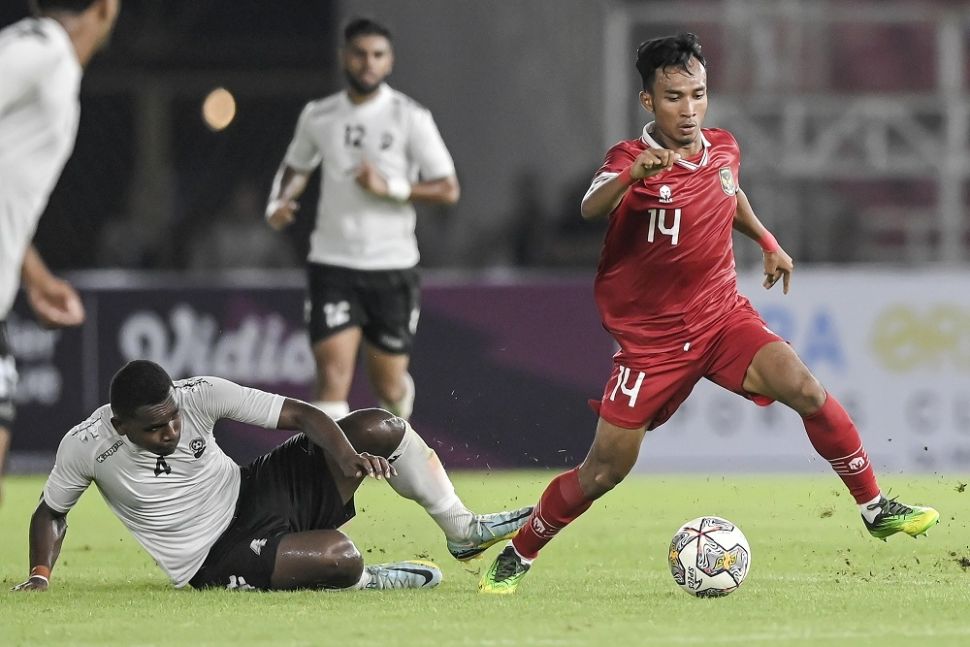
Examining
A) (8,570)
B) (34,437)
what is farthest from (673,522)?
(34,437)

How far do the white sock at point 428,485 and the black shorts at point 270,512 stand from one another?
0.24 meters

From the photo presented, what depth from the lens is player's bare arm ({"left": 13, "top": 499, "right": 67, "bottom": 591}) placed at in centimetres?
707

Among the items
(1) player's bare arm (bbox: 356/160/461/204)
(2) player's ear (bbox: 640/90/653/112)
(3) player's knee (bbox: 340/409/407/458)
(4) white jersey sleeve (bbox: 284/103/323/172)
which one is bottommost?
(3) player's knee (bbox: 340/409/407/458)

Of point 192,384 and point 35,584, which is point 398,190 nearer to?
point 192,384

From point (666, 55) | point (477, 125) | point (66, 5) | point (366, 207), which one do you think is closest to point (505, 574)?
point (666, 55)

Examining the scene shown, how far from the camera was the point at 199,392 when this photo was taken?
696cm

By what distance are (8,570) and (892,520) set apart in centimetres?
386

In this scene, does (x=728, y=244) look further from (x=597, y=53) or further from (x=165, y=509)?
(x=597, y=53)

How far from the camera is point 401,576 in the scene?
7.13m

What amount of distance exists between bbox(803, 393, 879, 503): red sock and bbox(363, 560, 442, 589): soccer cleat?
1569 millimetres

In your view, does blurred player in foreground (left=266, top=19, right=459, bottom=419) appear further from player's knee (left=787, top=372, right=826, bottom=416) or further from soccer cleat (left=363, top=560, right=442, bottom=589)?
player's knee (left=787, top=372, right=826, bottom=416)

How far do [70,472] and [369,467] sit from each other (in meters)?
1.24

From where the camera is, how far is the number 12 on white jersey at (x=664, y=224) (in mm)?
7000

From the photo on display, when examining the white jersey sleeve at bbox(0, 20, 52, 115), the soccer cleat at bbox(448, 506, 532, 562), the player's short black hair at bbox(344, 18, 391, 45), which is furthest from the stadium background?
the white jersey sleeve at bbox(0, 20, 52, 115)
